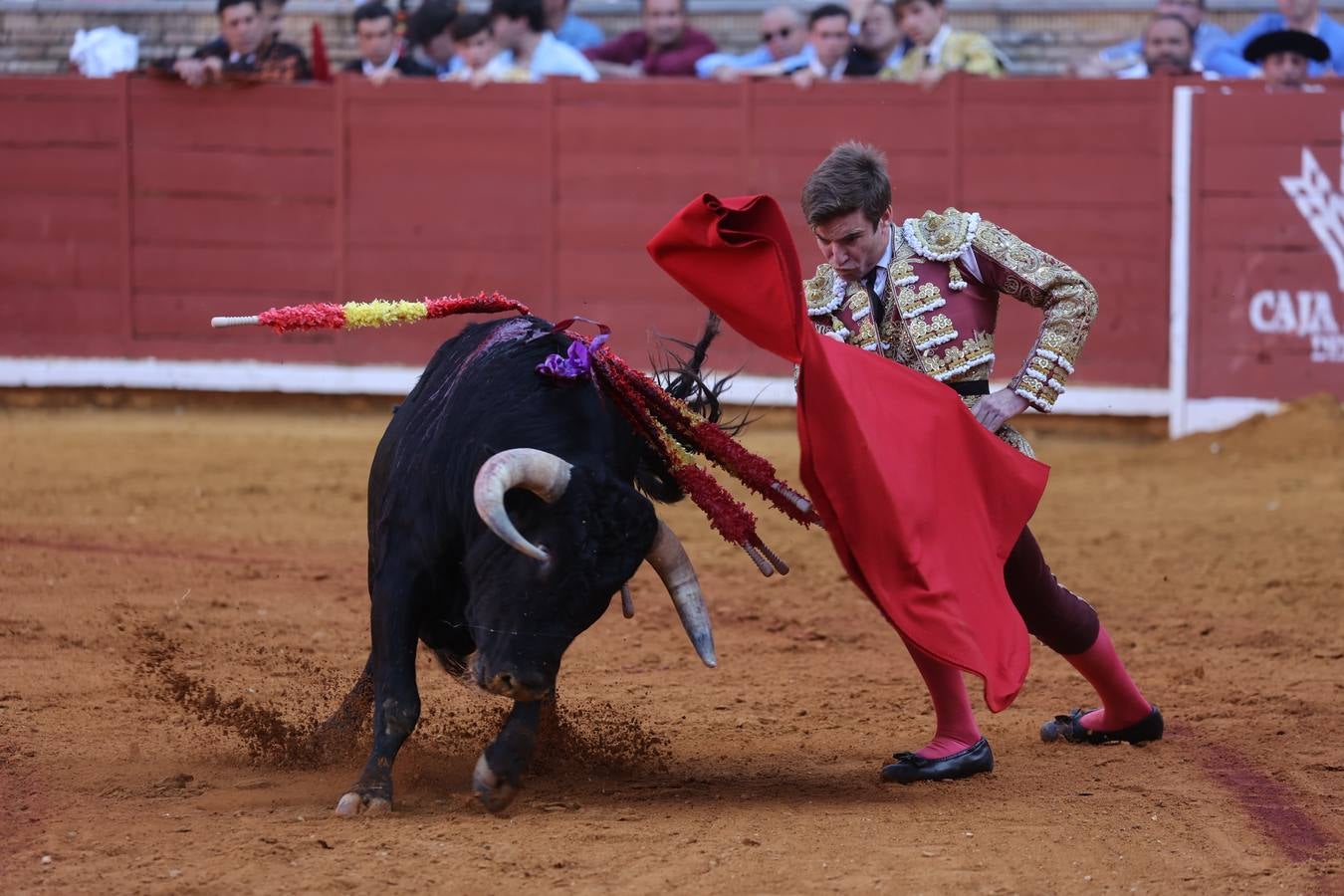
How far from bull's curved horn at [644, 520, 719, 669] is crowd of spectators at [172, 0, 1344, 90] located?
4.98 m

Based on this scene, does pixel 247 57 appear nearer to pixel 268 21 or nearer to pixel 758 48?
pixel 268 21

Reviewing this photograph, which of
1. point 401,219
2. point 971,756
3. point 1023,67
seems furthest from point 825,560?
point 1023,67

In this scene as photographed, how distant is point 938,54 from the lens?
7.71 m

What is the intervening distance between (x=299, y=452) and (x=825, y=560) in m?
2.67

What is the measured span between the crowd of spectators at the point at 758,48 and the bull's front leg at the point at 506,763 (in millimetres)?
5278

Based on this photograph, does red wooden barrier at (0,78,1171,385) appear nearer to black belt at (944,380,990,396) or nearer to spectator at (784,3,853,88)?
spectator at (784,3,853,88)

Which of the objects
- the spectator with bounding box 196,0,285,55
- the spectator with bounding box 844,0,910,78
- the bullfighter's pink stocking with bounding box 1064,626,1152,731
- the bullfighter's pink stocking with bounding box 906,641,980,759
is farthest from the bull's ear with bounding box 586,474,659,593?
the spectator with bounding box 196,0,285,55

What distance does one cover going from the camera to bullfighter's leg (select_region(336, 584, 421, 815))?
2.84 meters

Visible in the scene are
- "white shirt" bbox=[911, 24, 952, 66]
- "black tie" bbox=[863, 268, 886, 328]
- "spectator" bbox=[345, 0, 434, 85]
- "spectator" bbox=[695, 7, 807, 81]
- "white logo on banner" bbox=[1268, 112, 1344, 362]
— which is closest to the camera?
"black tie" bbox=[863, 268, 886, 328]

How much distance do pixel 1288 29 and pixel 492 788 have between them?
585 cm

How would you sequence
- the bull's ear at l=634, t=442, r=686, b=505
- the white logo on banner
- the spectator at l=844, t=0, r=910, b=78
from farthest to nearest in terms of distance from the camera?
the spectator at l=844, t=0, r=910, b=78, the white logo on banner, the bull's ear at l=634, t=442, r=686, b=505

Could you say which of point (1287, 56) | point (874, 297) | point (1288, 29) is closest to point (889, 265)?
point (874, 297)

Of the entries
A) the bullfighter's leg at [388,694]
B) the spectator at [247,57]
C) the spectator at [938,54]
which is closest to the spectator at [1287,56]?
the spectator at [938,54]

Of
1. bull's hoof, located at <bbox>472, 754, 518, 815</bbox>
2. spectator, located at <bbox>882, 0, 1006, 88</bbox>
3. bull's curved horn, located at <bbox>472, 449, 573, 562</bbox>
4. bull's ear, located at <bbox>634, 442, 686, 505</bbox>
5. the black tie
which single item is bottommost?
bull's hoof, located at <bbox>472, 754, 518, 815</bbox>
